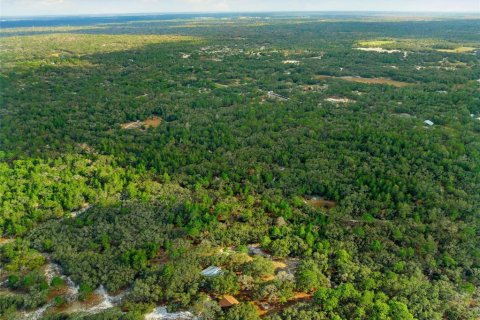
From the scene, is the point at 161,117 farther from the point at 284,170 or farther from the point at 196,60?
the point at 196,60

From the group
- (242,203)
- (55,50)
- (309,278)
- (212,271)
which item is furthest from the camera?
(55,50)

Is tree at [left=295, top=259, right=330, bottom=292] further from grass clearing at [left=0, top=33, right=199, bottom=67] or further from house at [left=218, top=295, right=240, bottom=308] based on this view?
grass clearing at [left=0, top=33, right=199, bottom=67]

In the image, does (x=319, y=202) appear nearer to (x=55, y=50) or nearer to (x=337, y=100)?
(x=337, y=100)

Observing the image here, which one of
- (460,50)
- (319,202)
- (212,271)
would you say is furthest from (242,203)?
(460,50)

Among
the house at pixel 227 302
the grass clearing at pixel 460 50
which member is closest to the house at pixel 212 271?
the house at pixel 227 302

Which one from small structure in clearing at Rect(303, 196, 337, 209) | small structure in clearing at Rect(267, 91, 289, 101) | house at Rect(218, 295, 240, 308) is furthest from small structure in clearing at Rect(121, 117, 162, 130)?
house at Rect(218, 295, 240, 308)

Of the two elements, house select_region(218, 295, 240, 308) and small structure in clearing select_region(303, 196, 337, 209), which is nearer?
house select_region(218, 295, 240, 308)

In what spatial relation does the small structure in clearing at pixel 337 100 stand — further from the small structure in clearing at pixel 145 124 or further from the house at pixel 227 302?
the house at pixel 227 302
